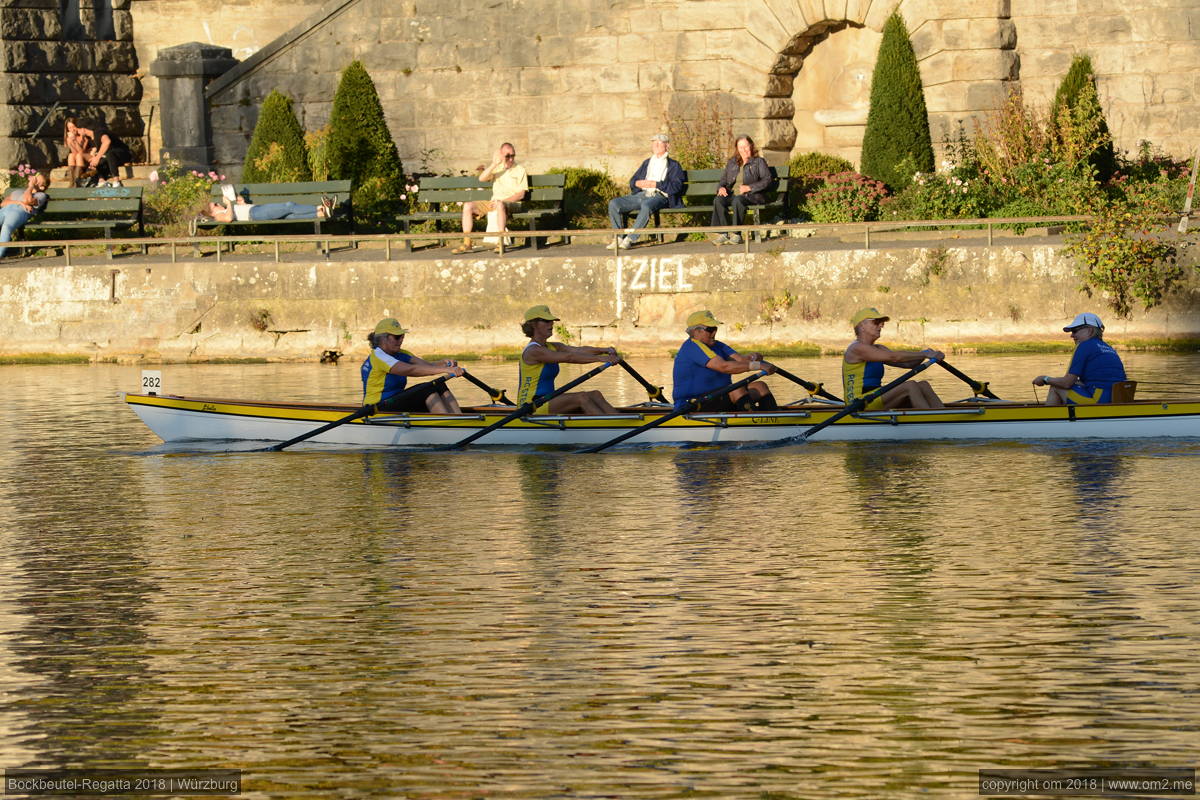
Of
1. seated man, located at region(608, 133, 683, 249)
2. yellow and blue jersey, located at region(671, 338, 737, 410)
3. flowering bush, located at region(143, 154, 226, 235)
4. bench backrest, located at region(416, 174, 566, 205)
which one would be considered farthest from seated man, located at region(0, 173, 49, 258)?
yellow and blue jersey, located at region(671, 338, 737, 410)

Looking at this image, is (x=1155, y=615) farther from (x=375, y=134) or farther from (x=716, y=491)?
(x=375, y=134)

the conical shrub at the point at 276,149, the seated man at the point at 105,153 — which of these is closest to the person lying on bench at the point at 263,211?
the conical shrub at the point at 276,149

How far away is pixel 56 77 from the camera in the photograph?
96.9ft

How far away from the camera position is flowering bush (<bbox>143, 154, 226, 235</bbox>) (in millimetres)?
25984

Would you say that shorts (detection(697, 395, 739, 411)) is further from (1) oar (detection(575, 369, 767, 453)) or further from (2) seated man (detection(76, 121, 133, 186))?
(2) seated man (detection(76, 121, 133, 186))

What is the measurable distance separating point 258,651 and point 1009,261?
13897 mm

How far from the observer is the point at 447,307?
22281 mm

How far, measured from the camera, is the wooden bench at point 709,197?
23.2m

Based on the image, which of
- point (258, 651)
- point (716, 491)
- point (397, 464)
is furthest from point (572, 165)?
point (258, 651)

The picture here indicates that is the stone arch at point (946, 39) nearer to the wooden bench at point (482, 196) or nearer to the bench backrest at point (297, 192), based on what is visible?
the wooden bench at point (482, 196)

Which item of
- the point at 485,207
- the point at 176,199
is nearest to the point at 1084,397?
the point at 485,207

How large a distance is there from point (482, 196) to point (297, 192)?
2376mm

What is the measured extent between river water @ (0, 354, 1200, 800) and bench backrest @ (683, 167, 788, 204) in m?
9.55

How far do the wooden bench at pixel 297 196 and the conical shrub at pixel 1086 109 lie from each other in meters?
8.62
